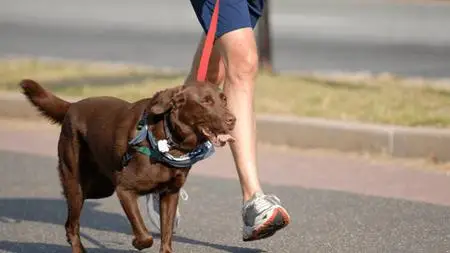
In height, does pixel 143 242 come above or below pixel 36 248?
above

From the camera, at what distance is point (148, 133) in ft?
15.9

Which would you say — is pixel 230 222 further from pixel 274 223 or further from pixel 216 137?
pixel 216 137

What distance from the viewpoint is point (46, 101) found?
18.7 feet

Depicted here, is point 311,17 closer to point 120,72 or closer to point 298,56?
point 298,56

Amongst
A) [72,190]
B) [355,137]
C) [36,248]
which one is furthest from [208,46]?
[355,137]

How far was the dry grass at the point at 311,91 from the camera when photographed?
908 cm

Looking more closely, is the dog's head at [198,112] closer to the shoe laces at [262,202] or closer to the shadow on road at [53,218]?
the shoe laces at [262,202]

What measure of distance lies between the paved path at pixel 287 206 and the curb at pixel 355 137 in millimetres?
126

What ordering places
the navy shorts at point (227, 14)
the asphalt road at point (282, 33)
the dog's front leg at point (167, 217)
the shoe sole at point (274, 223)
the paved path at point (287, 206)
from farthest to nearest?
the asphalt road at point (282, 33) < the paved path at point (287, 206) < the navy shorts at point (227, 14) < the shoe sole at point (274, 223) < the dog's front leg at point (167, 217)

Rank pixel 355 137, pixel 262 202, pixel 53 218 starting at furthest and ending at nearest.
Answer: pixel 355 137
pixel 53 218
pixel 262 202

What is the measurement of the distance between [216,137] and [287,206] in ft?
7.55

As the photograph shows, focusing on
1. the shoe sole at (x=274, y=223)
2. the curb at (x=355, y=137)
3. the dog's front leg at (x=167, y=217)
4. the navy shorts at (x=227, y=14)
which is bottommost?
the curb at (x=355, y=137)

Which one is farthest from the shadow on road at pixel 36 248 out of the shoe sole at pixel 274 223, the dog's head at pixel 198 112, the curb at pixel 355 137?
the curb at pixel 355 137

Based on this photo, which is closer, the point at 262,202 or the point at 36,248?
the point at 262,202
